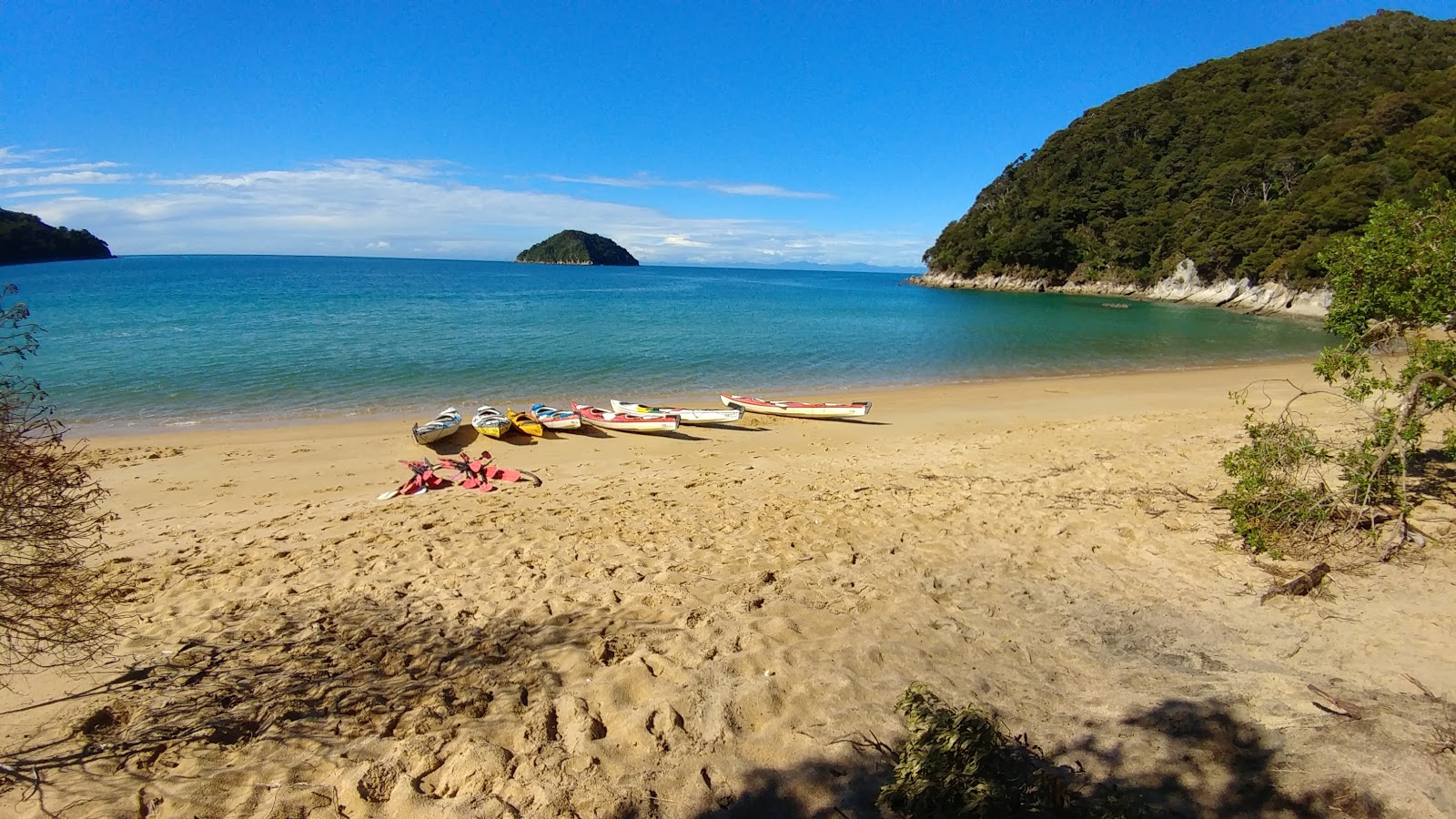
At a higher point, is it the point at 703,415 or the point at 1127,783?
the point at 703,415

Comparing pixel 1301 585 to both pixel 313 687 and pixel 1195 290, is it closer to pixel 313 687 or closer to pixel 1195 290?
pixel 313 687

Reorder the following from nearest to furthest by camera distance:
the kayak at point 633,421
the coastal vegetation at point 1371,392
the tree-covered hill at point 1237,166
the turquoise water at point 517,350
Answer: the coastal vegetation at point 1371,392 < the kayak at point 633,421 < the turquoise water at point 517,350 < the tree-covered hill at point 1237,166

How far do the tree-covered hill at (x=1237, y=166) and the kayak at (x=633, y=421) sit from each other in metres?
52.4

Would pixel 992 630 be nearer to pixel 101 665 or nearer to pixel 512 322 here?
pixel 101 665

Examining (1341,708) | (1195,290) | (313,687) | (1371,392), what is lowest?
(313,687)

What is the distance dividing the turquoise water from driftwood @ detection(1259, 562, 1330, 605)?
13289 mm

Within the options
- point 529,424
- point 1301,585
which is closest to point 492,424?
point 529,424

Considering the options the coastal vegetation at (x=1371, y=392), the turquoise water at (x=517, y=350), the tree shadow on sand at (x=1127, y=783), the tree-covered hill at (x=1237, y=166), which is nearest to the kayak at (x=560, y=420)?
the turquoise water at (x=517, y=350)

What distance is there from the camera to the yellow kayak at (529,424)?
41.7ft

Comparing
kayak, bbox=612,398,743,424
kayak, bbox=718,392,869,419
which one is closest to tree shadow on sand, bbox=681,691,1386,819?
kayak, bbox=612,398,743,424

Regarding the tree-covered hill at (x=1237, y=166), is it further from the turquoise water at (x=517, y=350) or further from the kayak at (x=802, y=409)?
the kayak at (x=802, y=409)

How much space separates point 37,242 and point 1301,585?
159m

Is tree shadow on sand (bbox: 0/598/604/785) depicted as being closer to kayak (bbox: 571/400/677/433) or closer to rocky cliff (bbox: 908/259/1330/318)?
kayak (bbox: 571/400/677/433)

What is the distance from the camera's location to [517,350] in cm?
2553
